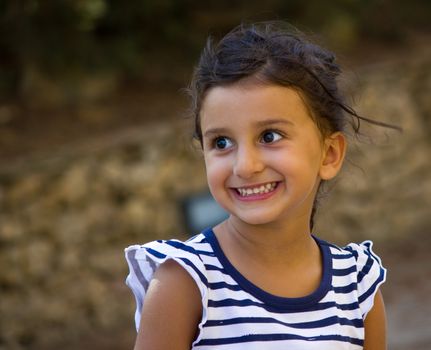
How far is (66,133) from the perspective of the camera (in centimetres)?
564

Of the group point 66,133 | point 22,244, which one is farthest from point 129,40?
point 22,244

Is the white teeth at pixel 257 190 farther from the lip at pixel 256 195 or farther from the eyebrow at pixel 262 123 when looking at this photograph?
the eyebrow at pixel 262 123

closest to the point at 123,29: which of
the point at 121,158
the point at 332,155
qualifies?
the point at 121,158

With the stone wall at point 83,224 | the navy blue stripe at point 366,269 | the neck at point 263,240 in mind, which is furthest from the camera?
the stone wall at point 83,224

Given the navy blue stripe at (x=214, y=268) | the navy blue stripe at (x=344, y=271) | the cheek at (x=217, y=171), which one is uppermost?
the cheek at (x=217, y=171)

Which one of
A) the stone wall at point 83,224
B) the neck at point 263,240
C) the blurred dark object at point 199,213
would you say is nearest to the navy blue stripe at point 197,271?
the neck at point 263,240

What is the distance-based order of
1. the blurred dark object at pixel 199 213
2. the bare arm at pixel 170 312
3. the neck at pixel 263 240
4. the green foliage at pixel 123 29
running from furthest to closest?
the blurred dark object at pixel 199 213
the green foliage at pixel 123 29
the neck at pixel 263 240
the bare arm at pixel 170 312

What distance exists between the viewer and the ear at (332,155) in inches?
79.8

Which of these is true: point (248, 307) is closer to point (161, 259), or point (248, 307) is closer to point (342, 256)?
point (161, 259)

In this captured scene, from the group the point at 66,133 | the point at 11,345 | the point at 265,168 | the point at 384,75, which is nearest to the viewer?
the point at 265,168

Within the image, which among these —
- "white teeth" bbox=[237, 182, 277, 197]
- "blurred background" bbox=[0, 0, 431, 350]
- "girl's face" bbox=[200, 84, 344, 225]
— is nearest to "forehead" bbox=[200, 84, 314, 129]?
"girl's face" bbox=[200, 84, 344, 225]

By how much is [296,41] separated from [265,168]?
33 centimetres

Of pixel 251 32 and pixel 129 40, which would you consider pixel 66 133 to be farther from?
pixel 251 32

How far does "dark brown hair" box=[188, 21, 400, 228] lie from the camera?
1882mm
